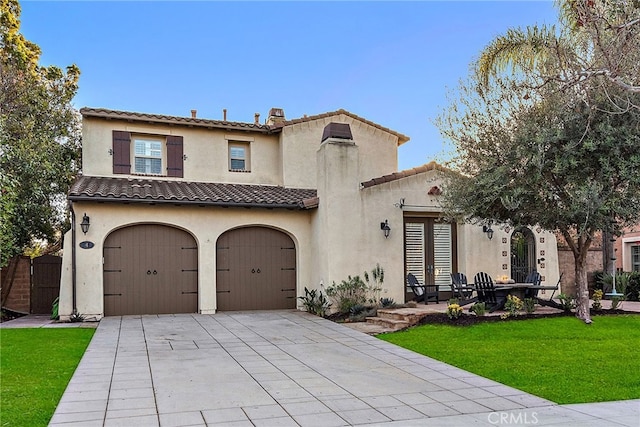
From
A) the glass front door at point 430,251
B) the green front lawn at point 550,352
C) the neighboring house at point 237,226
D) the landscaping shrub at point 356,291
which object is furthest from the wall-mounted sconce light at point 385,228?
the green front lawn at point 550,352

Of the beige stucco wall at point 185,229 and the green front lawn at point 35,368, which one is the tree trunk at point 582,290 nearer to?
the beige stucco wall at point 185,229

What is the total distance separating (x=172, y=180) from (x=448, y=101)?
29.1ft

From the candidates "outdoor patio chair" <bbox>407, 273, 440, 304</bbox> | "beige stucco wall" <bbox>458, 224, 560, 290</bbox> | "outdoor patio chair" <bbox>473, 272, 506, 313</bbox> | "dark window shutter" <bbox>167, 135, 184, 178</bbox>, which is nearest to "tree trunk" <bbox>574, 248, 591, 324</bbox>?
"outdoor patio chair" <bbox>473, 272, 506, 313</bbox>

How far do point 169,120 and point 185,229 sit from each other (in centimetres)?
397

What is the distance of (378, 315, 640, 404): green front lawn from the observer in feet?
21.4

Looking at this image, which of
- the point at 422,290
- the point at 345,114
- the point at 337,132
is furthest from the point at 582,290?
the point at 345,114

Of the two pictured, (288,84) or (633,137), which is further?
(288,84)

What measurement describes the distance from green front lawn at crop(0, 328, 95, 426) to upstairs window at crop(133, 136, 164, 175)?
603cm

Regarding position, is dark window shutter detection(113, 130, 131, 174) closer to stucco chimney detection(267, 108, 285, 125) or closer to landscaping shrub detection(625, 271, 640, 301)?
stucco chimney detection(267, 108, 285, 125)

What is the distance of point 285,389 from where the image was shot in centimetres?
643

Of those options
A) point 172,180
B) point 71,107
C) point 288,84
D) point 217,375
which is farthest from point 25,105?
point 217,375

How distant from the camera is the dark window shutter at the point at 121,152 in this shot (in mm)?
15562

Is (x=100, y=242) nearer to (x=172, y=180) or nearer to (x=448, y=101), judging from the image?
(x=172, y=180)

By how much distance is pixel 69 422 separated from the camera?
201 inches
